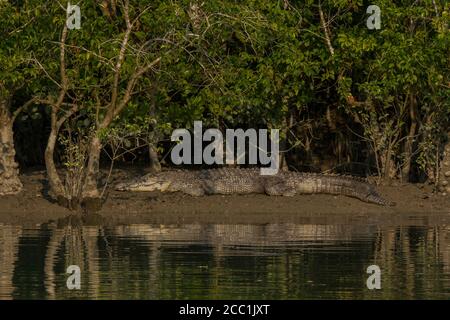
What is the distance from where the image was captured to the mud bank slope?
24.0 meters

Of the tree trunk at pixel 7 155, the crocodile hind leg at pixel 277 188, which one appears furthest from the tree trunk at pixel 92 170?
the crocodile hind leg at pixel 277 188

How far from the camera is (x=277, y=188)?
26.8m

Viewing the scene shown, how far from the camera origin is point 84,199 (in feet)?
79.7

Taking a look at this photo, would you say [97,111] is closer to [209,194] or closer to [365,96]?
[209,194]

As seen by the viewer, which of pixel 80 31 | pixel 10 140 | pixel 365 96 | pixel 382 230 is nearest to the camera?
pixel 382 230

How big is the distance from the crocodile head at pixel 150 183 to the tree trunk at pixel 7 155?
226cm

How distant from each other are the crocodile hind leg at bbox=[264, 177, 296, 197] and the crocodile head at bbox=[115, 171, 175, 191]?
1.90 m

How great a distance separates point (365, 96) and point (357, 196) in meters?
2.65

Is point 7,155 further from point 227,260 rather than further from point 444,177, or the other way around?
point 227,260

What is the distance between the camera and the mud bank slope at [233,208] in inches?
945

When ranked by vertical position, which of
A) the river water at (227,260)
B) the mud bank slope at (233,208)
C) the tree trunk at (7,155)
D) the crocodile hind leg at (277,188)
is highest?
the tree trunk at (7,155)

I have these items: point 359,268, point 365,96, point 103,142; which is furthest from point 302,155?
point 359,268

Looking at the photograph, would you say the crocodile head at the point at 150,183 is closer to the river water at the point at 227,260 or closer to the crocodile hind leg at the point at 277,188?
the crocodile hind leg at the point at 277,188

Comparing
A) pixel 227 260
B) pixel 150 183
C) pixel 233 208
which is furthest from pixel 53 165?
pixel 227 260
